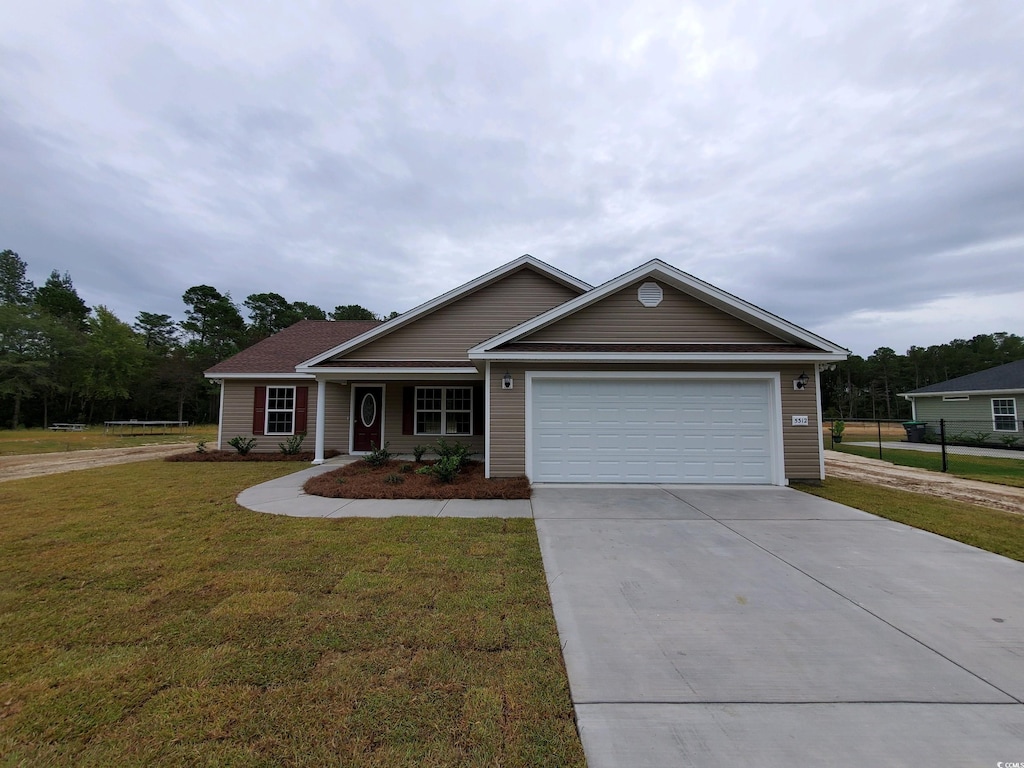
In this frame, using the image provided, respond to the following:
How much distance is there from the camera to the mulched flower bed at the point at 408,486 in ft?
24.4

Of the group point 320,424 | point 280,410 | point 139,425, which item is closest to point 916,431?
point 320,424

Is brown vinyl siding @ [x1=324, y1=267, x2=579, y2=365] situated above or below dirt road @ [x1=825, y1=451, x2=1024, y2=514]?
above

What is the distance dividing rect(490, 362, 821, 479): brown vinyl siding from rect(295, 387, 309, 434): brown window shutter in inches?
317

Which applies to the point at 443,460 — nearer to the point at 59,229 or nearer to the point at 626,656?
the point at 626,656

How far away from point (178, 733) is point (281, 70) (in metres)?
14.0

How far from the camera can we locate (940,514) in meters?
6.42

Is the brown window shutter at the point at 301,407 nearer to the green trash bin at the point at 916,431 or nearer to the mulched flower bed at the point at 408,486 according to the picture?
the mulched flower bed at the point at 408,486

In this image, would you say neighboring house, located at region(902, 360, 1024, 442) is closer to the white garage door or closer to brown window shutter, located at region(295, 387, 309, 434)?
the white garage door

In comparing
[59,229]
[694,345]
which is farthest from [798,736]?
[59,229]

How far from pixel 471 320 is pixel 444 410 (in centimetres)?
303

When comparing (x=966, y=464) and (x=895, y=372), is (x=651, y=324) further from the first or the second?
(x=895, y=372)

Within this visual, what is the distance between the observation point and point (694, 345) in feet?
29.1

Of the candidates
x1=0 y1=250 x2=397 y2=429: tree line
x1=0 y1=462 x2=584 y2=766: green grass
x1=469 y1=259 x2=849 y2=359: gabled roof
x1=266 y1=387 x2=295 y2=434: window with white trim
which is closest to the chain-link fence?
x1=469 y1=259 x2=849 y2=359: gabled roof

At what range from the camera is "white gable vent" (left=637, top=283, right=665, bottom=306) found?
9.16 m
